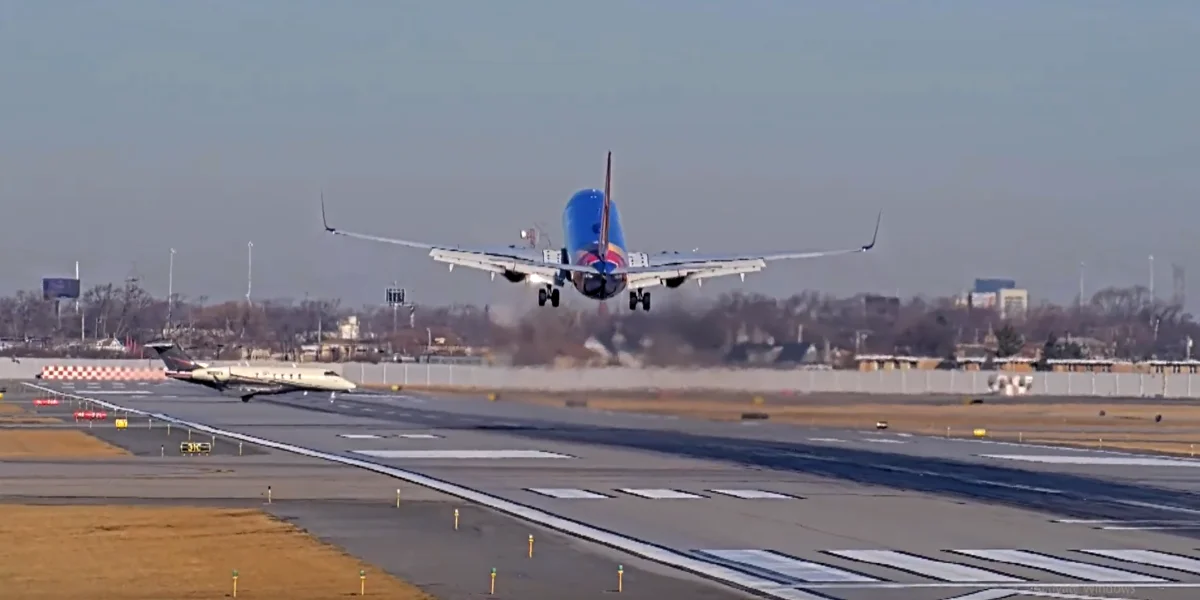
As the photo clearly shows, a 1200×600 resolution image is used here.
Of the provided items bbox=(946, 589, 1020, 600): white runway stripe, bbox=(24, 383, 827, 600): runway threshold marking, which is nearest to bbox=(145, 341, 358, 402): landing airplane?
bbox=(24, 383, 827, 600): runway threshold marking

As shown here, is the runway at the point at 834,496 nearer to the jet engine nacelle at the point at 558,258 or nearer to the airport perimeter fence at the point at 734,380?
the airport perimeter fence at the point at 734,380

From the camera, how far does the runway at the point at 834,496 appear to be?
104 ft

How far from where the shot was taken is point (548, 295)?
76.0 m

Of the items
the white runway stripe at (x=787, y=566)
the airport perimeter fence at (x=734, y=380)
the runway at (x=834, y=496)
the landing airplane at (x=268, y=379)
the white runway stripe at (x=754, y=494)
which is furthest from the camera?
the landing airplane at (x=268, y=379)

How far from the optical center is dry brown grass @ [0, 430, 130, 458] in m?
59.7

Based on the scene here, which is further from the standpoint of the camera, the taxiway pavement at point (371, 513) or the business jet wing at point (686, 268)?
the business jet wing at point (686, 268)

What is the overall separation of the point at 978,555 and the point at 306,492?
18347mm

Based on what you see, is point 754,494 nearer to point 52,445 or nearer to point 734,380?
point 52,445

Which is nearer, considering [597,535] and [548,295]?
[597,535]

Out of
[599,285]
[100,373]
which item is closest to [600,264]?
[599,285]

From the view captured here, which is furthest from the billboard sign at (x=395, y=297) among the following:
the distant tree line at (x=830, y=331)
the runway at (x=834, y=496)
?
the runway at (x=834, y=496)

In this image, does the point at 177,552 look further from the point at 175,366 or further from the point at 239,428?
the point at 175,366

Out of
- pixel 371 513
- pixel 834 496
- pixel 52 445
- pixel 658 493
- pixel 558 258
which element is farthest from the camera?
pixel 558 258

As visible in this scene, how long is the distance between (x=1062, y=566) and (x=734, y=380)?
162 feet
